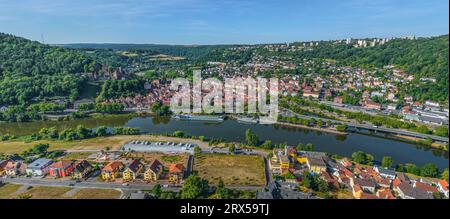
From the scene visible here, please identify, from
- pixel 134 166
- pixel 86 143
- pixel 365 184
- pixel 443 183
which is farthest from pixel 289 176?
pixel 86 143

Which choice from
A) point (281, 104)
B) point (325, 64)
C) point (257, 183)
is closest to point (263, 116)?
point (281, 104)

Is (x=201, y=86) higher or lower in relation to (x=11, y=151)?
higher

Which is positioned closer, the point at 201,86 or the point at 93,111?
the point at 93,111

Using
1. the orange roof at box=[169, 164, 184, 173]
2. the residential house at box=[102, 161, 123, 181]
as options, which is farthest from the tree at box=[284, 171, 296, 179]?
the residential house at box=[102, 161, 123, 181]

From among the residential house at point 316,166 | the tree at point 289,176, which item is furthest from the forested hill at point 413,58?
the tree at point 289,176

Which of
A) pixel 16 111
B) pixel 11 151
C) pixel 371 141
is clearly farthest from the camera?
pixel 16 111

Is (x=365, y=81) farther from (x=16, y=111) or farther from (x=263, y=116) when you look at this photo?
(x=16, y=111)

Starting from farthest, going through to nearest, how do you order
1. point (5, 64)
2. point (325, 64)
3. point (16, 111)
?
1. point (325, 64)
2. point (5, 64)
3. point (16, 111)
